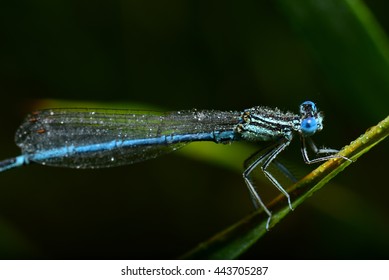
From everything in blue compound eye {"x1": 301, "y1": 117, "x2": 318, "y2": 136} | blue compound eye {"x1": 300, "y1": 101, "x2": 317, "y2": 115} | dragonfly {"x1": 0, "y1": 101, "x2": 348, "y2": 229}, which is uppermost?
dragonfly {"x1": 0, "y1": 101, "x2": 348, "y2": 229}

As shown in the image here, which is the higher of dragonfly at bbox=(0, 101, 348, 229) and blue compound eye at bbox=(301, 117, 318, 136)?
dragonfly at bbox=(0, 101, 348, 229)

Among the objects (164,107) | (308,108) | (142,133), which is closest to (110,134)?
(142,133)

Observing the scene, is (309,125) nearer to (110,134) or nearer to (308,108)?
(308,108)

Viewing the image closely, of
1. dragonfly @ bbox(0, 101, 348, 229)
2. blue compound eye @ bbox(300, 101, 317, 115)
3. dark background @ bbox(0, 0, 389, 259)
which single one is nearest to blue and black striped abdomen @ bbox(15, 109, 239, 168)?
dragonfly @ bbox(0, 101, 348, 229)

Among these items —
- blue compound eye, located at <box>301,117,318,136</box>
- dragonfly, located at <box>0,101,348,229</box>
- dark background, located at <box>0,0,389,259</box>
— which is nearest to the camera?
blue compound eye, located at <box>301,117,318,136</box>

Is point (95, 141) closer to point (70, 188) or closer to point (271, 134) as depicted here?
point (70, 188)

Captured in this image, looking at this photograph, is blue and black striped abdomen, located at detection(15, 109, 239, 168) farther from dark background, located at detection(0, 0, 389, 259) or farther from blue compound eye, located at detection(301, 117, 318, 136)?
blue compound eye, located at detection(301, 117, 318, 136)

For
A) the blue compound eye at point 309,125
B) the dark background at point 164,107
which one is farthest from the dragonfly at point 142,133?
the dark background at point 164,107

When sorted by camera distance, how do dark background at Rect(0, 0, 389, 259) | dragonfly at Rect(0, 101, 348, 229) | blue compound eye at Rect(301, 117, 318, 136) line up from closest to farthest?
blue compound eye at Rect(301, 117, 318, 136), dragonfly at Rect(0, 101, 348, 229), dark background at Rect(0, 0, 389, 259)
